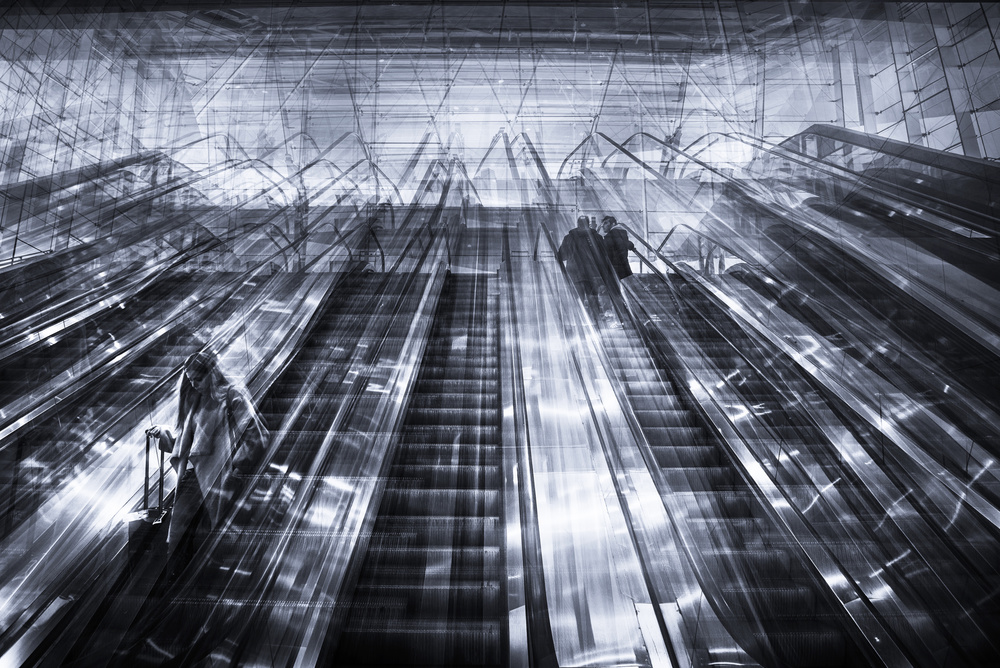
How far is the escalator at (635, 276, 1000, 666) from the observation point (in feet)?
5.86

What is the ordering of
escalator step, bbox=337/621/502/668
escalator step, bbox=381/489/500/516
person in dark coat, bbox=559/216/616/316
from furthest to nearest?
person in dark coat, bbox=559/216/616/316, escalator step, bbox=381/489/500/516, escalator step, bbox=337/621/502/668

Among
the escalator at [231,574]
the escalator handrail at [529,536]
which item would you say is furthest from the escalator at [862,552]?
the escalator at [231,574]

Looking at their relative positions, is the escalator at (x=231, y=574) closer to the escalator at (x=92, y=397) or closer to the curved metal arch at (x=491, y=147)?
the escalator at (x=92, y=397)

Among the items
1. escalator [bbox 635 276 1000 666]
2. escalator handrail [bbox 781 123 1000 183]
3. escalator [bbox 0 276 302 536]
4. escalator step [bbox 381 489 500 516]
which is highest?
escalator handrail [bbox 781 123 1000 183]

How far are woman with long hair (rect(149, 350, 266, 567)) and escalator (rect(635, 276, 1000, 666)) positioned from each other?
2.08 m

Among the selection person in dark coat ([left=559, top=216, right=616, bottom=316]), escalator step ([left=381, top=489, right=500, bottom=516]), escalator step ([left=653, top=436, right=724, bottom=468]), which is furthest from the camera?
person in dark coat ([left=559, top=216, right=616, bottom=316])

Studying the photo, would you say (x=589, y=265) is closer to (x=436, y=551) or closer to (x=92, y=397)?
(x=436, y=551)

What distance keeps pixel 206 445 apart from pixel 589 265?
10.6 ft

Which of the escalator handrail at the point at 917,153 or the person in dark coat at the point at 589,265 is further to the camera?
the person in dark coat at the point at 589,265

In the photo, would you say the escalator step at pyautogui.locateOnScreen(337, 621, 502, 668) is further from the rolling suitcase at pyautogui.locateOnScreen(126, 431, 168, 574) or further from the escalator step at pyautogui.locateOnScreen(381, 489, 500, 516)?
the rolling suitcase at pyautogui.locateOnScreen(126, 431, 168, 574)

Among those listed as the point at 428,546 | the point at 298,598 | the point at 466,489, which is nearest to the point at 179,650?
the point at 298,598

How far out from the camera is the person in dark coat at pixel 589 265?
186 inches

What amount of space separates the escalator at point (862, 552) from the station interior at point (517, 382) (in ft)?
0.04

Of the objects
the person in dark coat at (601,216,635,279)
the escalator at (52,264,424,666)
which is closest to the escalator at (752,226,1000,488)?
the person in dark coat at (601,216,635,279)
